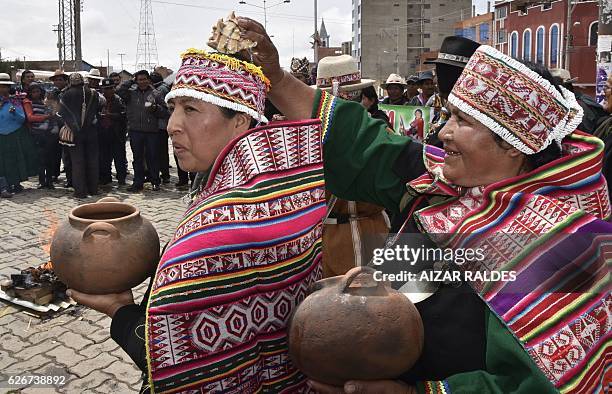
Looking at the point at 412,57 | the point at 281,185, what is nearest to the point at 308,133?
the point at 281,185

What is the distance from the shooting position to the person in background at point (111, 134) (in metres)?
10.8

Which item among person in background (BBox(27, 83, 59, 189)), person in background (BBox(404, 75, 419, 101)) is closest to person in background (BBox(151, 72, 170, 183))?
person in background (BBox(27, 83, 59, 189))

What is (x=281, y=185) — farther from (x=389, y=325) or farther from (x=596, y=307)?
(x=596, y=307)

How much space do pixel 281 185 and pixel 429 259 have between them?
57 cm

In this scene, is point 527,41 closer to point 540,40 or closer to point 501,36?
point 540,40

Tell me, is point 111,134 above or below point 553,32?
below

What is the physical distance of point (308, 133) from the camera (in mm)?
2154

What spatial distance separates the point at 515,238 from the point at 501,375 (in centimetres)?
40

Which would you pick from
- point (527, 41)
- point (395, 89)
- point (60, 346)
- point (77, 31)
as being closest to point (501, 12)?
point (527, 41)

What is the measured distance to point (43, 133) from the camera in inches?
425

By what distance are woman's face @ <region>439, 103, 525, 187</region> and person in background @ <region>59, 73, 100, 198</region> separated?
893cm

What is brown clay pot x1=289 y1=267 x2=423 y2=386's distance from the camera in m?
1.46

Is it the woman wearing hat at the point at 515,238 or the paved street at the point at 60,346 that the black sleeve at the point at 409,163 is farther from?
the paved street at the point at 60,346

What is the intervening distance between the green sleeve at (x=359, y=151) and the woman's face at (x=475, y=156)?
0.59m
